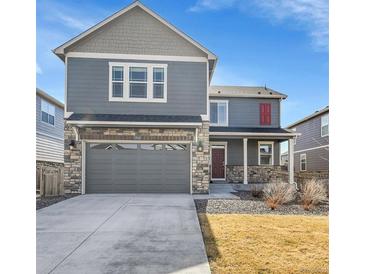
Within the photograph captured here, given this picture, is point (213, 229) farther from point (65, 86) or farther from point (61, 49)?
point (61, 49)

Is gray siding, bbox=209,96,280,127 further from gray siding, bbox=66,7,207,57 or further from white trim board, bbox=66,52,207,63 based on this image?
gray siding, bbox=66,7,207,57

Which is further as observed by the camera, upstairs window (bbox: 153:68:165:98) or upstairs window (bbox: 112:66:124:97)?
upstairs window (bbox: 153:68:165:98)

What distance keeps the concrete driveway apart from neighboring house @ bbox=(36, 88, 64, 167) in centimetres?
982

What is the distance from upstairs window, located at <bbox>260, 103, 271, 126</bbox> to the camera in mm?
18016

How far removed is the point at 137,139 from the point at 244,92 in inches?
379

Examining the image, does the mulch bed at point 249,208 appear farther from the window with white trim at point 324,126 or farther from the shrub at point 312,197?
the window with white trim at point 324,126

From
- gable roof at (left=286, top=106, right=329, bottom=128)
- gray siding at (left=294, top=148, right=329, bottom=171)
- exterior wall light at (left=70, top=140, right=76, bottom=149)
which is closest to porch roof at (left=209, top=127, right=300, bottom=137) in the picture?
gable roof at (left=286, top=106, right=329, bottom=128)

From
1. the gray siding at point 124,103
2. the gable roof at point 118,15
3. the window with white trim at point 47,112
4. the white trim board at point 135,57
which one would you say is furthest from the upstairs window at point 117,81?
the window with white trim at point 47,112

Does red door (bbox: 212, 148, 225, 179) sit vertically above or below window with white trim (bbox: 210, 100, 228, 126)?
below

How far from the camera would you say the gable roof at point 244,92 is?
17.8m

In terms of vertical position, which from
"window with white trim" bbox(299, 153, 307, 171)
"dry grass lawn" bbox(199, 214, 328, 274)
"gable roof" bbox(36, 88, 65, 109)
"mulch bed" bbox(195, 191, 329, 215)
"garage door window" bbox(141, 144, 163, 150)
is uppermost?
"gable roof" bbox(36, 88, 65, 109)

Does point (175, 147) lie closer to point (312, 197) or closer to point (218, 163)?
point (312, 197)

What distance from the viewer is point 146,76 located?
12.2 m

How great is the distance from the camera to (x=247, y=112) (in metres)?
18.0
